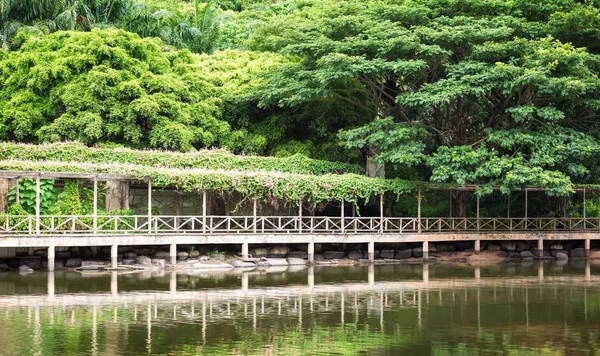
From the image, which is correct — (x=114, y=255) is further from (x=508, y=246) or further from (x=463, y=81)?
(x=508, y=246)

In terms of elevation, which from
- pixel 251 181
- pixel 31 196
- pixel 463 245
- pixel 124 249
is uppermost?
pixel 251 181

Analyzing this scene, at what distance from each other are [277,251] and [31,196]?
30.8ft

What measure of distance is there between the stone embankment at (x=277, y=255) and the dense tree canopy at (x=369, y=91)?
11.8 ft

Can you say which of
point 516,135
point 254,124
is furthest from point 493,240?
point 254,124

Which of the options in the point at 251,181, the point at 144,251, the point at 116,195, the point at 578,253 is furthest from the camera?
the point at 578,253

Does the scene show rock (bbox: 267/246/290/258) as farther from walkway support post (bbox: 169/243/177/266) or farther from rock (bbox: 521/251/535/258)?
rock (bbox: 521/251/535/258)

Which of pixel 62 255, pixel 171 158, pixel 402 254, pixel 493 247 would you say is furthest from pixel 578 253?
pixel 62 255

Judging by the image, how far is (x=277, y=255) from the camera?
112 ft

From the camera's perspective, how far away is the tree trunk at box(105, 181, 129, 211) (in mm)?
32500

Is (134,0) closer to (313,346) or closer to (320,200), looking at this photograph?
(320,200)

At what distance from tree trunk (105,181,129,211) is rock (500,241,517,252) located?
52.4 ft

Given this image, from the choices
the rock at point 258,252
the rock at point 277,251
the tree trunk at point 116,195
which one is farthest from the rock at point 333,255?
the tree trunk at point 116,195

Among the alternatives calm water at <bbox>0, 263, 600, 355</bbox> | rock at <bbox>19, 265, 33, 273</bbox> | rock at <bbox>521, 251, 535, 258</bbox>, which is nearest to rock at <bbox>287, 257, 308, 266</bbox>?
calm water at <bbox>0, 263, 600, 355</bbox>

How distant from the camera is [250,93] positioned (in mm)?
39562
